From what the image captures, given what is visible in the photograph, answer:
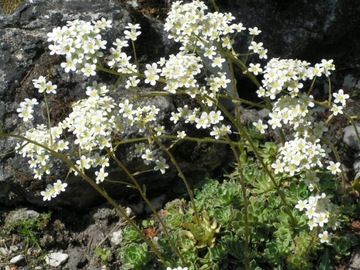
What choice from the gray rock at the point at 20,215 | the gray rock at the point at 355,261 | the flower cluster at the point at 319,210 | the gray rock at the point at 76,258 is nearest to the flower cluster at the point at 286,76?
the flower cluster at the point at 319,210

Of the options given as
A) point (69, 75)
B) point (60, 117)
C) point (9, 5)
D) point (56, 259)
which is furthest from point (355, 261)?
point (9, 5)

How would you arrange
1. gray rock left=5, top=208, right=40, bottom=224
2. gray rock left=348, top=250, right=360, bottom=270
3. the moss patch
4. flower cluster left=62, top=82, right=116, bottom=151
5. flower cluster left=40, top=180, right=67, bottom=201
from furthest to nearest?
the moss patch → gray rock left=5, top=208, right=40, bottom=224 → gray rock left=348, top=250, right=360, bottom=270 → flower cluster left=40, top=180, right=67, bottom=201 → flower cluster left=62, top=82, right=116, bottom=151

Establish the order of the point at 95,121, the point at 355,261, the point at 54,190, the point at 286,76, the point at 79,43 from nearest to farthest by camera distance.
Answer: the point at 79,43, the point at 95,121, the point at 286,76, the point at 54,190, the point at 355,261

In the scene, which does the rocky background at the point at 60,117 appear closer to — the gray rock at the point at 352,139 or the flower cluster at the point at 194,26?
the gray rock at the point at 352,139

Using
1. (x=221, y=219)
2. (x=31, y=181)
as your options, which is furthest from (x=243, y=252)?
(x=31, y=181)

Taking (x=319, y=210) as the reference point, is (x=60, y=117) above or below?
below

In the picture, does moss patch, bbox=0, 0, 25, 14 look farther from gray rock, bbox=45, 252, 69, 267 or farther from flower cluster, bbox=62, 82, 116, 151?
flower cluster, bbox=62, 82, 116, 151

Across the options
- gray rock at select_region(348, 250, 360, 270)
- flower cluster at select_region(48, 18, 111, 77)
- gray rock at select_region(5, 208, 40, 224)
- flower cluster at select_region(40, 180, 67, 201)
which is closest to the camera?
flower cluster at select_region(48, 18, 111, 77)

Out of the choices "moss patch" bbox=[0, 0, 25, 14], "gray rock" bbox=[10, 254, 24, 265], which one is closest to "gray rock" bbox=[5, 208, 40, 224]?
"gray rock" bbox=[10, 254, 24, 265]

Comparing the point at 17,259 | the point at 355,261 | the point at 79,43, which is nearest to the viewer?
the point at 79,43

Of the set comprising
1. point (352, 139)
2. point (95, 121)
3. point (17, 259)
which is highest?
point (95, 121)

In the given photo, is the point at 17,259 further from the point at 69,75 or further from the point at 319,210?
the point at 319,210

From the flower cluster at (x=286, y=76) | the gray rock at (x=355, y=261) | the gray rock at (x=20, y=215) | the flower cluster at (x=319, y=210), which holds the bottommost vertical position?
the gray rock at (x=20, y=215)
